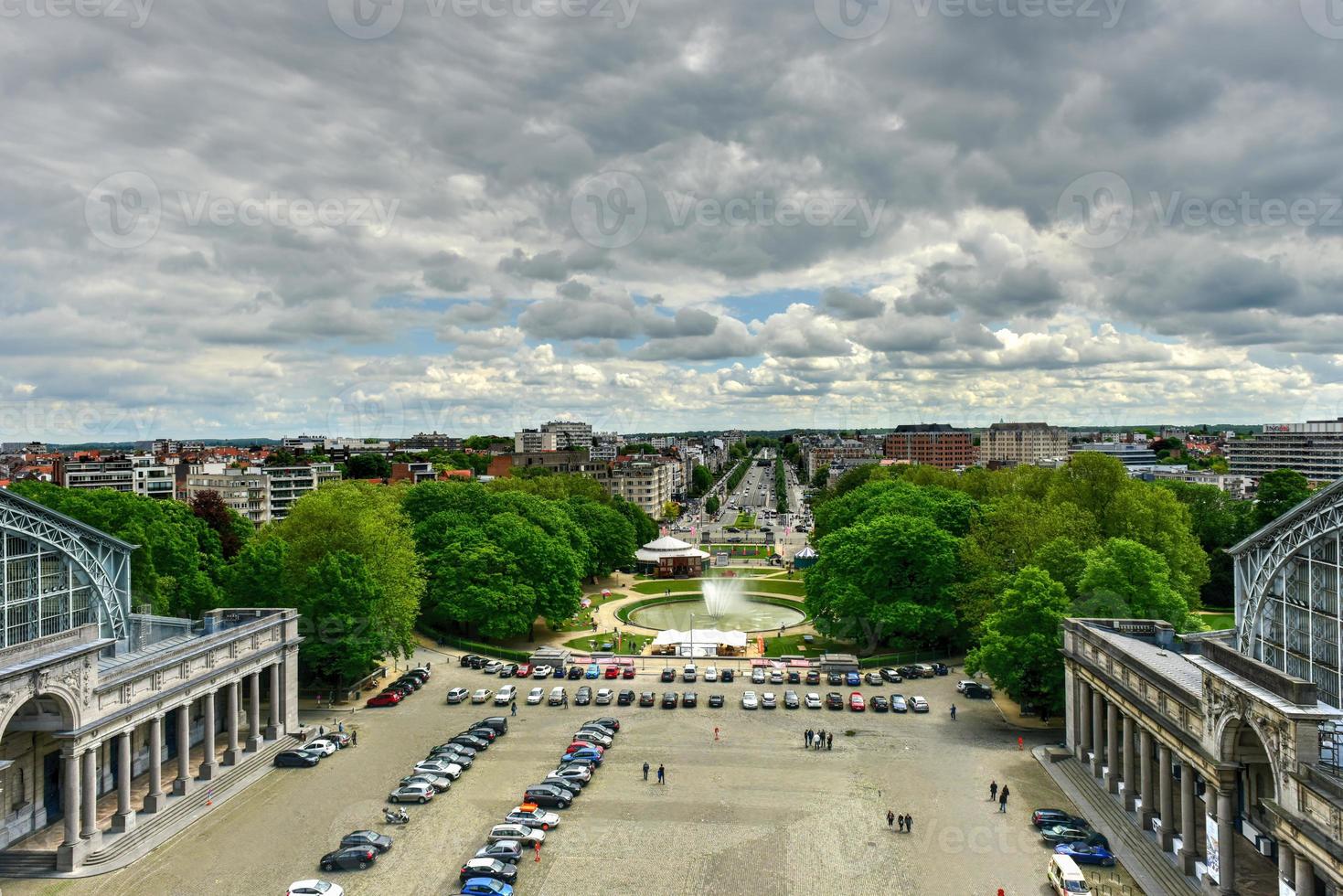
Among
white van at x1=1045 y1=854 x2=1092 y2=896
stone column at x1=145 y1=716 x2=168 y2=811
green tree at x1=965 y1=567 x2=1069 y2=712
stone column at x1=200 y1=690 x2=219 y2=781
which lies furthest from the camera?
green tree at x1=965 y1=567 x2=1069 y2=712

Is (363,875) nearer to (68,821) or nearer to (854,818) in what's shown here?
(68,821)

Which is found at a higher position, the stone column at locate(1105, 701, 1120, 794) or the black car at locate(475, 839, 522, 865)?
the stone column at locate(1105, 701, 1120, 794)

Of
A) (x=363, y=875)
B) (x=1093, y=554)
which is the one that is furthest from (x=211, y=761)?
Answer: (x=1093, y=554)

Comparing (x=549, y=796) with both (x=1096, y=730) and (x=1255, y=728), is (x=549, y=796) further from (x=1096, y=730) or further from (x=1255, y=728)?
(x=1255, y=728)

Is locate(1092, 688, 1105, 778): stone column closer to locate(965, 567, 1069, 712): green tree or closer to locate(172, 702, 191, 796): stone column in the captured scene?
locate(965, 567, 1069, 712): green tree

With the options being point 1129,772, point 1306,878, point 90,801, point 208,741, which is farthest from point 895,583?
point 90,801

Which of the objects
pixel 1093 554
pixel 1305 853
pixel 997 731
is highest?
pixel 1093 554

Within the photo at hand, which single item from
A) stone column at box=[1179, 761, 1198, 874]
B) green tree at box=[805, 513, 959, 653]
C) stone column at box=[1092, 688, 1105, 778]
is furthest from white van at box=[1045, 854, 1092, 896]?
green tree at box=[805, 513, 959, 653]
